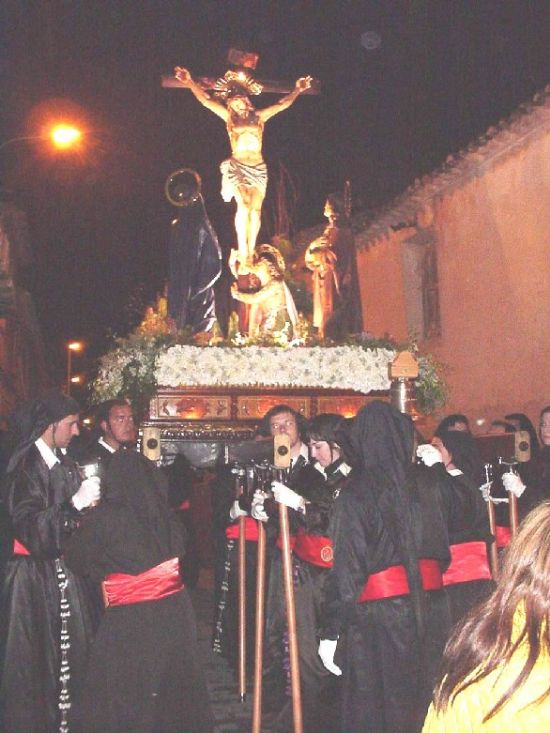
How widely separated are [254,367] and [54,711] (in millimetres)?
4653

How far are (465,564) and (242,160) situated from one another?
657 centimetres

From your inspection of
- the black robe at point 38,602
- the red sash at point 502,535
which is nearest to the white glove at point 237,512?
the black robe at point 38,602

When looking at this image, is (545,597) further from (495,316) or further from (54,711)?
(495,316)

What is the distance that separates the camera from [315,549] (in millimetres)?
5645

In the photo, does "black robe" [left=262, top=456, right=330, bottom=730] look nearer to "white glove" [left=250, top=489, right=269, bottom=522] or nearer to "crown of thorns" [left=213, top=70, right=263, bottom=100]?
"white glove" [left=250, top=489, right=269, bottom=522]

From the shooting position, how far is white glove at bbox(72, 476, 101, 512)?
15.6ft

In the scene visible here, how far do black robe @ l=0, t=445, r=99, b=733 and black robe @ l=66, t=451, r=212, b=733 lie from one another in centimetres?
34

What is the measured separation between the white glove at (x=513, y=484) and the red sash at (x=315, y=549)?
1.57 meters

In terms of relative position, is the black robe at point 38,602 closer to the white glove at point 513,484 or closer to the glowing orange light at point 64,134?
the white glove at point 513,484

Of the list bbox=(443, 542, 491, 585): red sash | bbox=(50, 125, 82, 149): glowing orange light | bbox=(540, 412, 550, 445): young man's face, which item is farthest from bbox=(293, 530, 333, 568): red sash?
bbox=(50, 125, 82, 149): glowing orange light

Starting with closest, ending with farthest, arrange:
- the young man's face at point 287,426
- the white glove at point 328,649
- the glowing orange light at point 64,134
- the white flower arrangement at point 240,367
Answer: the white glove at point 328,649
the young man's face at point 287,426
the white flower arrangement at point 240,367
the glowing orange light at point 64,134

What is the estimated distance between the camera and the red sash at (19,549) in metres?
5.07

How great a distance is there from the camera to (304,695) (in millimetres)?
5805

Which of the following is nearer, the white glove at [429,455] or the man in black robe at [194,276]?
the white glove at [429,455]
